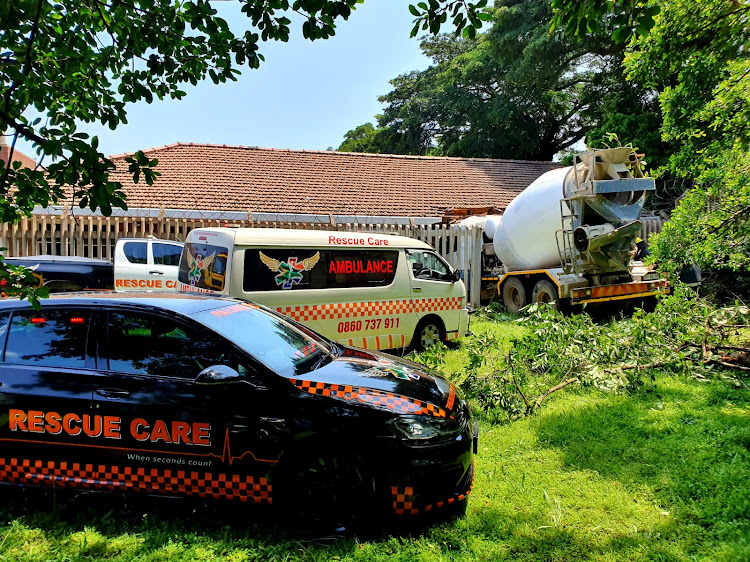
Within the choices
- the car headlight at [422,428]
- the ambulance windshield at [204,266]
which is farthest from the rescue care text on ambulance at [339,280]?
the car headlight at [422,428]

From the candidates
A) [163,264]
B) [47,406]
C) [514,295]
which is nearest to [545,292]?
[514,295]

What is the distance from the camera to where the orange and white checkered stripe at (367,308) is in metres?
7.22

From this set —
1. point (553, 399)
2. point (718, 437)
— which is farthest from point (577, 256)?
point (718, 437)

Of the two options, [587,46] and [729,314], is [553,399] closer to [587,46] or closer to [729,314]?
[729,314]

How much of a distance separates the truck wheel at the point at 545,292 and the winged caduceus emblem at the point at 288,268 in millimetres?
6071

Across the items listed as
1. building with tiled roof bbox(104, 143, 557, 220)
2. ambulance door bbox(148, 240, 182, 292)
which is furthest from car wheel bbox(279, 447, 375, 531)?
building with tiled roof bbox(104, 143, 557, 220)

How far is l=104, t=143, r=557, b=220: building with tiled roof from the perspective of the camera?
51.3 ft

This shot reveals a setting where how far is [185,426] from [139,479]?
46 cm

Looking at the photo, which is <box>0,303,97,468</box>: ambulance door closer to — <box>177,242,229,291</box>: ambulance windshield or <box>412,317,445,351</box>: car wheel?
<box>177,242,229,291</box>: ambulance windshield

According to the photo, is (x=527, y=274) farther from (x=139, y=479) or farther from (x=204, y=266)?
(x=139, y=479)

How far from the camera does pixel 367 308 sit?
7828mm

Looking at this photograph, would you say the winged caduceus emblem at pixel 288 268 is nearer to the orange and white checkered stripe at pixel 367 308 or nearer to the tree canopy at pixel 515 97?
the orange and white checkered stripe at pixel 367 308

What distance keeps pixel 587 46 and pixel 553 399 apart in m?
22.1

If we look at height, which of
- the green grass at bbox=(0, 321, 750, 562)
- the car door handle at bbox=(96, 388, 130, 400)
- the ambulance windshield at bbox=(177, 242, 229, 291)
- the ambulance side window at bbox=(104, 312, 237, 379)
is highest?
the ambulance windshield at bbox=(177, 242, 229, 291)
